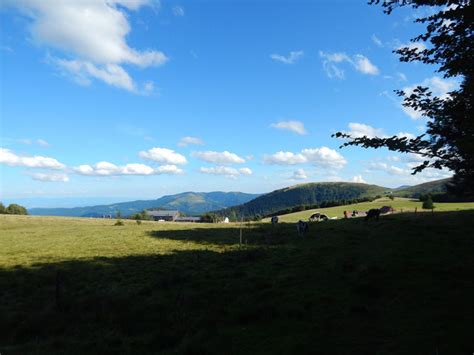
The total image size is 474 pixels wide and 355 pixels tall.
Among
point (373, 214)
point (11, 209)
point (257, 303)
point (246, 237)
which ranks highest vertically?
point (11, 209)

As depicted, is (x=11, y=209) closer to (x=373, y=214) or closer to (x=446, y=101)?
(x=373, y=214)

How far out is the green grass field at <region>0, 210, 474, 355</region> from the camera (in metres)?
8.84

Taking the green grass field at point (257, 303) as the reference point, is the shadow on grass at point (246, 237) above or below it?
above

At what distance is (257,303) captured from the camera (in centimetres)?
1275

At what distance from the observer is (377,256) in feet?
64.3

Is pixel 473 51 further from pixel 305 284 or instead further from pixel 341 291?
pixel 305 284

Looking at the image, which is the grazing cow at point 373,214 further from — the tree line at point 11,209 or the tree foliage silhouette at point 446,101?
the tree line at point 11,209

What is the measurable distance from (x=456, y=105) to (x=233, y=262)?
15.9 m

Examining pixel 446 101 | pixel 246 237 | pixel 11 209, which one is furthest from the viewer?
pixel 11 209

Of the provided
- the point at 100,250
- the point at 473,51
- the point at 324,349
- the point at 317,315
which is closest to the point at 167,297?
the point at 317,315

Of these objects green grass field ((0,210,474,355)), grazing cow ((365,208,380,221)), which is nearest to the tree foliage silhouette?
green grass field ((0,210,474,355))

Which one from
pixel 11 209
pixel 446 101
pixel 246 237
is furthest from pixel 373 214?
pixel 11 209

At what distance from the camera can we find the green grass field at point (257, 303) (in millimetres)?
8844

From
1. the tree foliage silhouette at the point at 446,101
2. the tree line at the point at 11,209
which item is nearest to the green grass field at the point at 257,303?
the tree foliage silhouette at the point at 446,101
